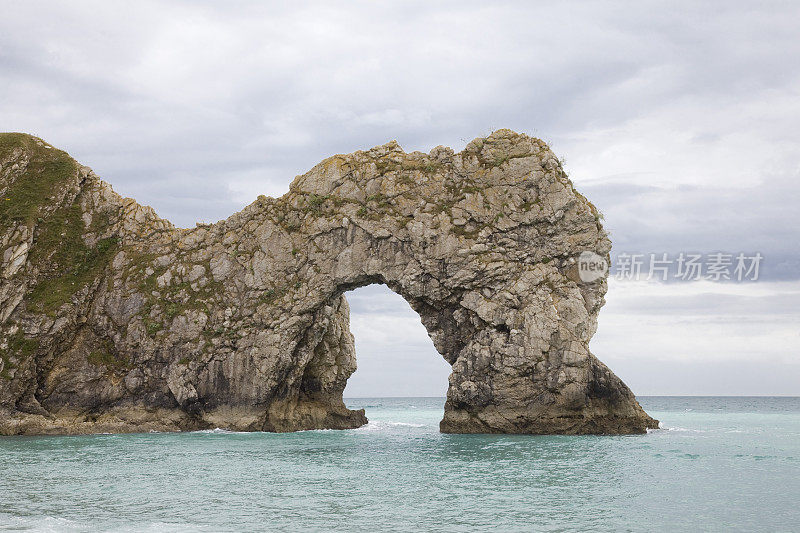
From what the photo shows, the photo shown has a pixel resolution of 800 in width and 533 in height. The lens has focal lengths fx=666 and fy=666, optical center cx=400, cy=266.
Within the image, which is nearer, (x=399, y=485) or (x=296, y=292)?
(x=399, y=485)

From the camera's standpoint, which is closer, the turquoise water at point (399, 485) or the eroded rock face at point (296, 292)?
the turquoise water at point (399, 485)

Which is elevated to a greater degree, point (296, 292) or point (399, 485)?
point (296, 292)

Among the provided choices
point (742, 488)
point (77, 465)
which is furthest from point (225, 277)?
point (742, 488)

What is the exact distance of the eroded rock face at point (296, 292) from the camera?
39.8 meters

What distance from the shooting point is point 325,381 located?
158 ft

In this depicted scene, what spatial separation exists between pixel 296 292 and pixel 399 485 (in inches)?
899

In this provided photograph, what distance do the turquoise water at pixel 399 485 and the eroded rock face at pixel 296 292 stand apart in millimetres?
4523

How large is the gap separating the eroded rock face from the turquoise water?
4.52 m

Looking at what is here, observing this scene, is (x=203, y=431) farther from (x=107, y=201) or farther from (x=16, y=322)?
(x=107, y=201)

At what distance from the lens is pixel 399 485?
2264 cm

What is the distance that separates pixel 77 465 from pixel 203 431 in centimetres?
1554

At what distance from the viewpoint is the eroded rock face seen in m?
39.8

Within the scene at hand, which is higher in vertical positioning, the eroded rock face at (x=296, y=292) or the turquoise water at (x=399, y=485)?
the eroded rock face at (x=296, y=292)

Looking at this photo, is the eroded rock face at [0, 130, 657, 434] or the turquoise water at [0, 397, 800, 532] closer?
the turquoise water at [0, 397, 800, 532]
